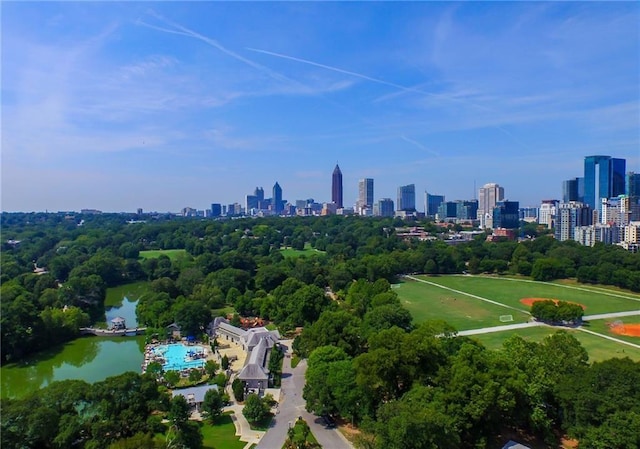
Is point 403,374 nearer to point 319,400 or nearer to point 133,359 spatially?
point 319,400

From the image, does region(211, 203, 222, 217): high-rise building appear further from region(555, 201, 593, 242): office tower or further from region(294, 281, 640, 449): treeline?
region(294, 281, 640, 449): treeline

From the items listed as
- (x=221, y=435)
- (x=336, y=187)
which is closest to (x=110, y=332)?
(x=221, y=435)

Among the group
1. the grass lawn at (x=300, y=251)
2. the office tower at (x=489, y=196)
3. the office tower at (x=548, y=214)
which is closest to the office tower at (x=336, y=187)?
the office tower at (x=489, y=196)

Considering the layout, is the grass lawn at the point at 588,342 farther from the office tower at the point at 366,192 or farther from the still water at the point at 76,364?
the office tower at the point at 366,192

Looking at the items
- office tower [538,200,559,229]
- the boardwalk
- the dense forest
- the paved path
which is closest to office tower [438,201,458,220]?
office tower [538,200,559,229]

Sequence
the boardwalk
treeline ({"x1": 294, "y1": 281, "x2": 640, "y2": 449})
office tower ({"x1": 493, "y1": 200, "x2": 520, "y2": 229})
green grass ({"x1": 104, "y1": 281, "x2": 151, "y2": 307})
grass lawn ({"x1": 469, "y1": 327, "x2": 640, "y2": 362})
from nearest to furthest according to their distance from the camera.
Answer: treeline ({"x1": 294, "y1": 281, "x2": 640, "y2": 449}) < grass lawn ({"x1": 469, "y1": 327, "x2": 640, "y2": 362}) < the boardwalk < green grass ({"x1": 104, "y1": 281, "x2": 151, "y2": 307}) < office tower ({"x1": 493, "y1": 200, "x2": 520, "y2": 229})

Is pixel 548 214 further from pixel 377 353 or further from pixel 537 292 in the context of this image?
pixel 377 353
